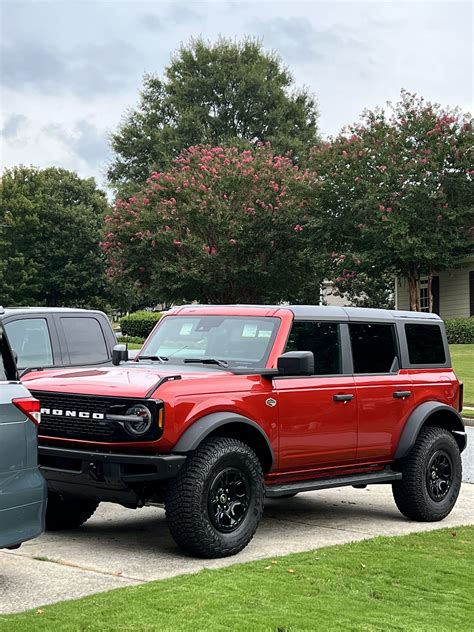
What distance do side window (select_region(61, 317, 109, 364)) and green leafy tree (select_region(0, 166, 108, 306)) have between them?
54357mm

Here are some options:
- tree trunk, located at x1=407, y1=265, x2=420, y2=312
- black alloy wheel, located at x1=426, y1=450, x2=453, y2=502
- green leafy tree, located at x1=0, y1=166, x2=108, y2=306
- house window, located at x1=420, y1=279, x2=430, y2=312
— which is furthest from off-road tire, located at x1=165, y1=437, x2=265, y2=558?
green leafy tree, located at x1=0, y1=166, x2=108, y2=306

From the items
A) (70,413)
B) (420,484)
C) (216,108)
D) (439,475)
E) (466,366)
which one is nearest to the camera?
(70,413)

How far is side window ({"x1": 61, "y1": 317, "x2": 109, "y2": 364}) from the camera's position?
10531 millimetres

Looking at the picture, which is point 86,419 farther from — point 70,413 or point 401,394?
point 401,394

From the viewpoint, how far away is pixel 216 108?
197ft

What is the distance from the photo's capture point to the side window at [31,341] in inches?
402

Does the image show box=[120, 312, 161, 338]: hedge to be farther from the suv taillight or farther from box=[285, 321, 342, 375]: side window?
the suv taillight

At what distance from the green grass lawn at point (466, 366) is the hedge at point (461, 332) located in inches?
79.6

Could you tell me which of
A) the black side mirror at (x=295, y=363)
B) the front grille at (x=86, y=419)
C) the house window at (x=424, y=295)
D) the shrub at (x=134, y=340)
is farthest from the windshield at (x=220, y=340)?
the shrub at (x=134, y=340)

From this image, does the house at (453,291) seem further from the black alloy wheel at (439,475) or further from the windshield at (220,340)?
the windshield at (220,340)

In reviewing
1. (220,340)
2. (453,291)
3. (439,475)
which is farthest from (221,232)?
(220,340)

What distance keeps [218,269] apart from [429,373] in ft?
103

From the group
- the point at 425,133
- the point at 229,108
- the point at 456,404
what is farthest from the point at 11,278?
the point at 456,404

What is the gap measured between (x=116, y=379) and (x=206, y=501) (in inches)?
45.8
